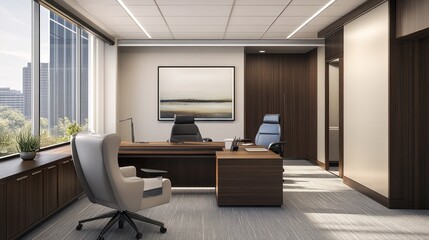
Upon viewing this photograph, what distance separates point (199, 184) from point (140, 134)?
197 centimetres

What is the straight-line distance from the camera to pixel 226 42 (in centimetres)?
530

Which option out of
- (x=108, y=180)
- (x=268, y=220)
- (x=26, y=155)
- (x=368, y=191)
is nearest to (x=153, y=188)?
(x=108, y=180)

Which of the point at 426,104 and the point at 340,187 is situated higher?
the point at 426,104

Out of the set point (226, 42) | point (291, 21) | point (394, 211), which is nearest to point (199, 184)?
point (394, 211)

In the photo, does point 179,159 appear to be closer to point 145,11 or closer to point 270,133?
point 270,133

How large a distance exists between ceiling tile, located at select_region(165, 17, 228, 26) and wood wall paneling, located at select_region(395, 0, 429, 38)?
1.60 metres

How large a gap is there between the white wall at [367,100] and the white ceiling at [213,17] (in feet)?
0.89

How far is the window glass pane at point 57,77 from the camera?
11.8 ft

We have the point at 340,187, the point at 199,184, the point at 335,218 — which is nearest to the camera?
the point at 335,218

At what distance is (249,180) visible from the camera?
3.15 meters

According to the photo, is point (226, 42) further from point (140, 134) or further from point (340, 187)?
point (340, 187)

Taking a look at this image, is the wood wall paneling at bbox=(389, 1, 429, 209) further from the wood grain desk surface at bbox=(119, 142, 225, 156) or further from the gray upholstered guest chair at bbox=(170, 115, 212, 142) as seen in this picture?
the gray upholstered guest chair at bbox=(170, 115, 212, 142)

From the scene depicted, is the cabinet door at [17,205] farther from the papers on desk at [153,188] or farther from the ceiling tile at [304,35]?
the ceiling tile at [304,35]

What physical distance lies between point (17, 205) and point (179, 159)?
1.64 m
